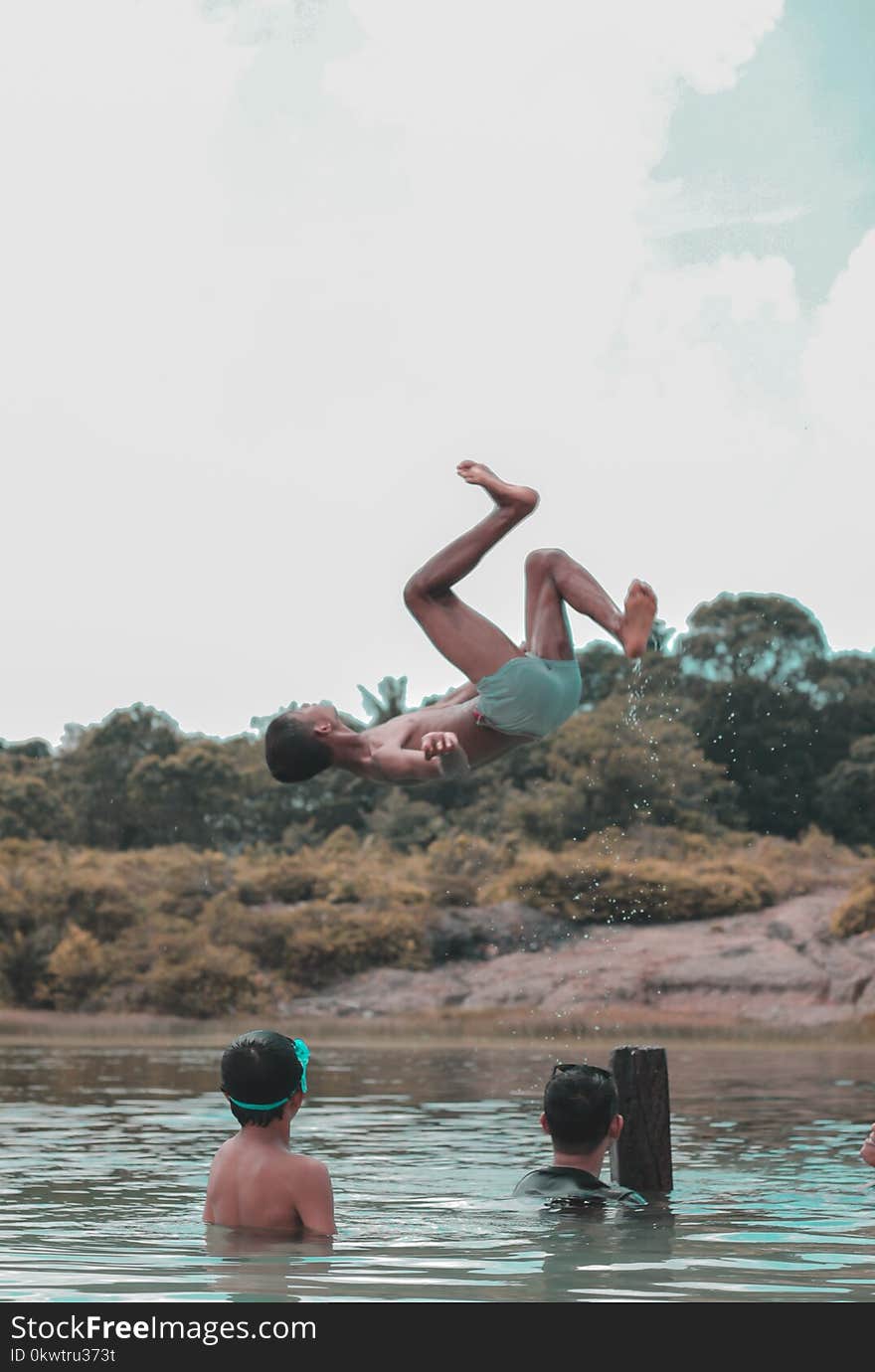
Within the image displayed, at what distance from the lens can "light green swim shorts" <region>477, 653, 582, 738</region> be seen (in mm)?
9336

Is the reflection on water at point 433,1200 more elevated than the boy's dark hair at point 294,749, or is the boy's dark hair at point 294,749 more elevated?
the boy's dark hair at point 294,749

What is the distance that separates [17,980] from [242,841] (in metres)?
17.2

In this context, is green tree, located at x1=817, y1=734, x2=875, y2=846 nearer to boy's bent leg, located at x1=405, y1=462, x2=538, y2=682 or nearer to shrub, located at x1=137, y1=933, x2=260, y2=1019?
shrub, located at x1=137, y1=933, x2=260, y2=1019

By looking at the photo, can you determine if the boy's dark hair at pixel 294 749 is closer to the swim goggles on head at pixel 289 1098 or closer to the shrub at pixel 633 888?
the swim goggles on head at pixel 289 1098

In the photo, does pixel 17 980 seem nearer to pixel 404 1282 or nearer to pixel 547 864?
pixel 547 864

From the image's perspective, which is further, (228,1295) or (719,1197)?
(719,1197)

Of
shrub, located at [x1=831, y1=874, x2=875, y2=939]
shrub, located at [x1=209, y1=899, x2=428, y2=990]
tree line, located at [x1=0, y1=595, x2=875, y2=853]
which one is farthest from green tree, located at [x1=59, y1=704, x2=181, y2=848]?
shrub, located at [x1=831, y1=874, x2=875, y2=939]

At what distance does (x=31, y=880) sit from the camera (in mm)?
48781

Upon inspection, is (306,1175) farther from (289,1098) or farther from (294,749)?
(294,749)

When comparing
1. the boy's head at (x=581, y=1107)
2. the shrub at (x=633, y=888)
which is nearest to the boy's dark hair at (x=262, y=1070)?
the boy's head at (x=581, y=1107)

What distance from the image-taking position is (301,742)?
30.0ft

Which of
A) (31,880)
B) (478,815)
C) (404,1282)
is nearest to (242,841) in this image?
(478,815)

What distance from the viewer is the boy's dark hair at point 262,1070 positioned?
8492 millimetres

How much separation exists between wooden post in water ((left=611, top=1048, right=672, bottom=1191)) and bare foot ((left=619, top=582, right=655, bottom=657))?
4381 mm
